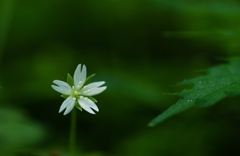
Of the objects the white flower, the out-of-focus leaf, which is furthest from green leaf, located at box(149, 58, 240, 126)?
the out-of-focus leaf

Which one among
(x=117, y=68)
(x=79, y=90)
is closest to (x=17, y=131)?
(x=117, y=68)

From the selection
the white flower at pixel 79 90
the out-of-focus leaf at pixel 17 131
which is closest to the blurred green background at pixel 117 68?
the out-of-focus leaf at pixel 17 131

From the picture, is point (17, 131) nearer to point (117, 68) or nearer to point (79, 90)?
point (117, 68)

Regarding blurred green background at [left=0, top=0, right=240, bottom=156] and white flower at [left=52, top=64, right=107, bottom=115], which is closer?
white flower at [left=52, top=64, right=107, bottom=115]

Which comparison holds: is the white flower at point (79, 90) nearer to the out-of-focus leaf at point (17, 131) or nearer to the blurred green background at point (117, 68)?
the blurred green background at point (117, 68)

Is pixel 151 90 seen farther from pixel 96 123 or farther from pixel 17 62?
pixel 17 62

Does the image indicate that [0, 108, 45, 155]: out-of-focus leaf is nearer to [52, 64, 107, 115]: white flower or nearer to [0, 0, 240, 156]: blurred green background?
[0, 0, 240, 156]: blurred green background

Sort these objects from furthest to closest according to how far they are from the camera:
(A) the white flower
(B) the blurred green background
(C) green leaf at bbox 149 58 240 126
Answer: (B) the blurred green background < (A) the white flower < (C) green leaf at bbox 149 58 240 126
